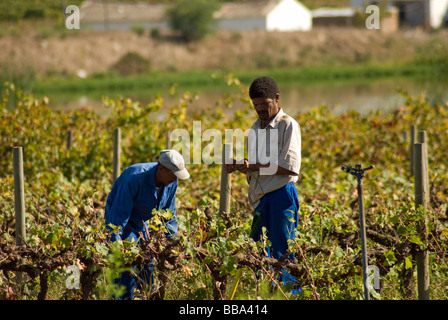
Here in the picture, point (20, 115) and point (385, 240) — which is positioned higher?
point (20, 115)

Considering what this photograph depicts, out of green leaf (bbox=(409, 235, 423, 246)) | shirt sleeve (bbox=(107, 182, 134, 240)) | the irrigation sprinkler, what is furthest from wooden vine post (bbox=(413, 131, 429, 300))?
shirt sleeve (bbox=(107, 182, 134, 240))

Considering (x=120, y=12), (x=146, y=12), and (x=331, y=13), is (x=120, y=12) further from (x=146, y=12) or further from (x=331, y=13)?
(x=331, y=13)

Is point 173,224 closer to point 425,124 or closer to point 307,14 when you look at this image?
point 425,124

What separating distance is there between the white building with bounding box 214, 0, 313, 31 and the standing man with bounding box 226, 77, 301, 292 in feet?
143

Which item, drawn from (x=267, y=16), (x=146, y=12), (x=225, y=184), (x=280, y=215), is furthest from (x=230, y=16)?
(x=280, y=215)

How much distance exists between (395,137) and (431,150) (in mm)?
680

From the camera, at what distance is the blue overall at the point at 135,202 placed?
4.02 m

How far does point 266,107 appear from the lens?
3.88 meters

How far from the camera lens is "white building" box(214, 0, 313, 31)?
47500 millimetres

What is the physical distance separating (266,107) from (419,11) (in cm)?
4978

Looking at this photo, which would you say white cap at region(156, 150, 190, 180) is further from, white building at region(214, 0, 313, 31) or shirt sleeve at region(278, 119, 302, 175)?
white building at region(214, 0, 313, 31)

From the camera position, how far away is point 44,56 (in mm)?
36406
